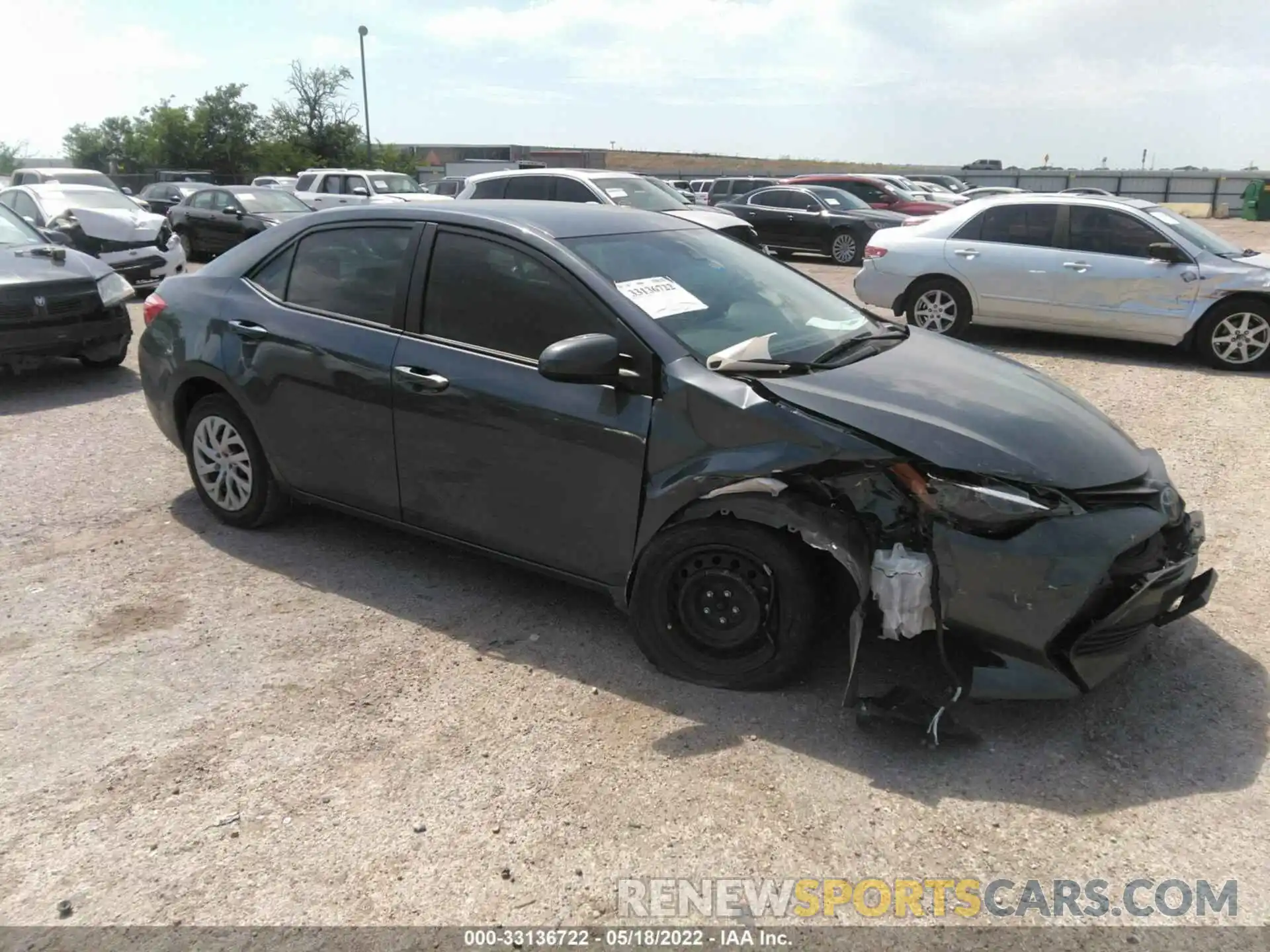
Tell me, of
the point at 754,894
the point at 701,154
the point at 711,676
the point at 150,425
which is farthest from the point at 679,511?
the point at 701,154

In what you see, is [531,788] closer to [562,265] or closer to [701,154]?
[562,265]

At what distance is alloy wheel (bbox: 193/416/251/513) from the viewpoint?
480cm

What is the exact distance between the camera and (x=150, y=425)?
7027 mm

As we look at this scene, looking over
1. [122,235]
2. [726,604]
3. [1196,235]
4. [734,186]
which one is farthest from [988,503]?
[734,186]

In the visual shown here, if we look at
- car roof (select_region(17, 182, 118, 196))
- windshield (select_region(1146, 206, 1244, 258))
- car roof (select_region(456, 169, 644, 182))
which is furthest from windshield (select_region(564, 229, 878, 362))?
car roof (select_region(17, 182, 118, 196))

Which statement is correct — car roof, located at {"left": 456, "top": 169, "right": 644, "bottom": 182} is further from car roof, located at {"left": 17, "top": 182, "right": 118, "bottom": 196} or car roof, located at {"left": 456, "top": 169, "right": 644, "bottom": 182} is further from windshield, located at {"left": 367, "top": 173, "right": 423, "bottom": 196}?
windshield, located at {"left": 367, "top": 173, "right": 423, "bottom": 196}

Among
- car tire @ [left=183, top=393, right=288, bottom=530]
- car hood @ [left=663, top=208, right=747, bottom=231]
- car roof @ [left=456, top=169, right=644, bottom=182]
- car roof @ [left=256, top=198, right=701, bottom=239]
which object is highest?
car roof @ [left=456, top=169, right=644, bottom=182]

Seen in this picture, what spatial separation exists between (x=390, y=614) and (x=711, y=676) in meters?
1.48

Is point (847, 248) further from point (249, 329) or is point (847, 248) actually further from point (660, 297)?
point (660, 297)

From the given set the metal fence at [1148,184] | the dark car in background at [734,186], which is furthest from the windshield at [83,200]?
the metal fence at [1148,184]

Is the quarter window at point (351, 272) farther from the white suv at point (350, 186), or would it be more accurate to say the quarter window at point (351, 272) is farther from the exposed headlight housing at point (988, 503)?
the white suv at point (350, 186)

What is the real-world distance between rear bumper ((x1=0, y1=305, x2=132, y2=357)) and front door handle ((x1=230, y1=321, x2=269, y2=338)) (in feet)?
13.5

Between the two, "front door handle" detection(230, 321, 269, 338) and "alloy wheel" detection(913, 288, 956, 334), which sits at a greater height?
"front door handle" detection(230, 321, 269, 338)

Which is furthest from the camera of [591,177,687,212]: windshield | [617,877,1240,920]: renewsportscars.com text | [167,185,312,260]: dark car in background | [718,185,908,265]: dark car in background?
[718,185,908,265]: dark car in background
